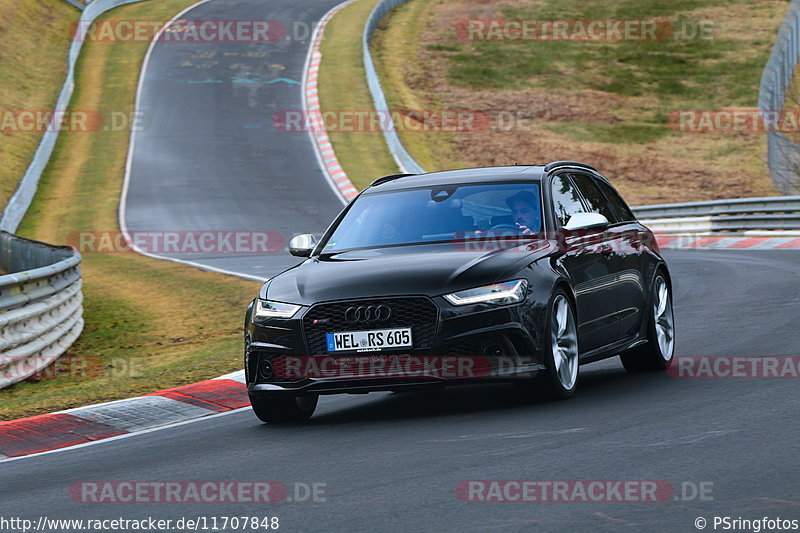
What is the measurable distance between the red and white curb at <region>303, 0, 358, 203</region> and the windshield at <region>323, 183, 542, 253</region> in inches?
879

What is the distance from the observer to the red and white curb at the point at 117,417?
8.91m

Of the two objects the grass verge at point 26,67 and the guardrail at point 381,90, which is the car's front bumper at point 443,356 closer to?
the grass verge at point 26,67

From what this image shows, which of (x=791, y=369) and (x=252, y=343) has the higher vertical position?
(x=252, y=343)

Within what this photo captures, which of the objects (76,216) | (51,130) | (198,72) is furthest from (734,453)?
(198,72)

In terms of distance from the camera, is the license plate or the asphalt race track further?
the asphalt race track

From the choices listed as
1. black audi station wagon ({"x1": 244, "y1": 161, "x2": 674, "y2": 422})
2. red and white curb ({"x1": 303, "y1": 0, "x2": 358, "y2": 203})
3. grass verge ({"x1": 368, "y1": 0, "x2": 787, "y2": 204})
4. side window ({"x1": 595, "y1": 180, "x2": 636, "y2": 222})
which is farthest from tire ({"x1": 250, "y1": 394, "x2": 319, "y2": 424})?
grass verge ({"x1": 368, "y1": 0, "x2": 787, "y2": 204})

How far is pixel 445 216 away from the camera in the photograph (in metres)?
9.20

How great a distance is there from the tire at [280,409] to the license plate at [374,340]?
690 millimetres

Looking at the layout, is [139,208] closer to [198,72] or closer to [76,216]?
A: [76,216]

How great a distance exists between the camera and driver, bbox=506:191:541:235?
9.05 metres

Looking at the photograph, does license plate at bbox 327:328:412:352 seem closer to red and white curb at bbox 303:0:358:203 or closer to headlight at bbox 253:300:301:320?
headlight at bbox 253:300:301:320

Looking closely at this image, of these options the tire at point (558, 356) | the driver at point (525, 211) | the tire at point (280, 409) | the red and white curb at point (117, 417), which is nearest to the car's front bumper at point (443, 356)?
the tire at point (558, 356)

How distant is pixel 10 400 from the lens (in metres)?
11.2

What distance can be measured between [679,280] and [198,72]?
36.5 m
